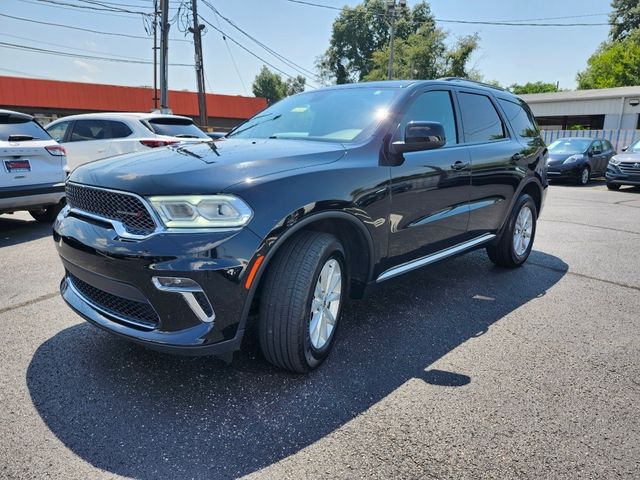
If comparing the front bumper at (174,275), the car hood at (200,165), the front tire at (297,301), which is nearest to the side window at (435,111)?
the car hood at (200,165)

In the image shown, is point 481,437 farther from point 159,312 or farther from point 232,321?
point 159,312

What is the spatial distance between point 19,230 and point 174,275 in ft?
19.4

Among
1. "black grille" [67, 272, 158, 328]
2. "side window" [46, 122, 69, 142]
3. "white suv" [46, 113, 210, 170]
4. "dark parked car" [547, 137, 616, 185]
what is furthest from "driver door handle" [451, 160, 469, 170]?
"dark parked car" [547, 137, 616, 185]

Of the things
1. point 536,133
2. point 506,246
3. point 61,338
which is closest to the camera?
point 61,338

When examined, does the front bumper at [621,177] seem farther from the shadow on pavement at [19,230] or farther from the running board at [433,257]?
the shadow on pavement at [19,230]

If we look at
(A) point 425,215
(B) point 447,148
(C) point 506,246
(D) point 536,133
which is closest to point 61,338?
(A) point 425,215

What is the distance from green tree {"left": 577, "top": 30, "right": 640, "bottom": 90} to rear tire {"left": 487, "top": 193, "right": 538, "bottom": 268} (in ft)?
177

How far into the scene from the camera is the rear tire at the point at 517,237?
4.86m

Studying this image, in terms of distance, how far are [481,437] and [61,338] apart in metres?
2.73

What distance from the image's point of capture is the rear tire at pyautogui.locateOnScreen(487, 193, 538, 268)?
4855mm

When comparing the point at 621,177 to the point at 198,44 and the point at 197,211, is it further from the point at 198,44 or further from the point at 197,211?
the point at 198,44

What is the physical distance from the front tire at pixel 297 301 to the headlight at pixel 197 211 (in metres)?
0.39

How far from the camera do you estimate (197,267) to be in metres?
2.20

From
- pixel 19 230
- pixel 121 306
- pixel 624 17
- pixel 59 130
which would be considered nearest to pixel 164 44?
pixel 59 130
